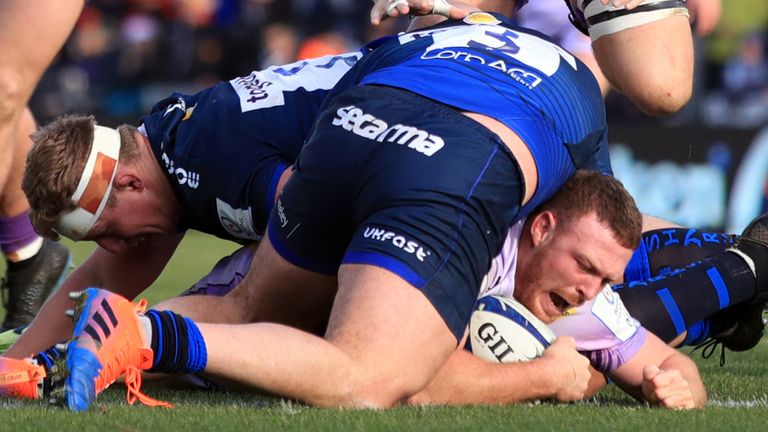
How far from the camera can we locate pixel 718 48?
13141 millimetres

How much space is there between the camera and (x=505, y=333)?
4027 mm

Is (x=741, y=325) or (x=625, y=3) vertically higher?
(x=625, y=3)

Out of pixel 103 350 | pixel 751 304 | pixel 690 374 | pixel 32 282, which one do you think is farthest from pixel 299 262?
pixel 32 282

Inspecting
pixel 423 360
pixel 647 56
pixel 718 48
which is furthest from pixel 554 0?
pixel 718 48

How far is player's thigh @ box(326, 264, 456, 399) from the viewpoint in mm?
3426

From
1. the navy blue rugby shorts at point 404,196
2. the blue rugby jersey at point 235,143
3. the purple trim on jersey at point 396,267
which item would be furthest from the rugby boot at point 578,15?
the purple trim on jersey at point 396,267

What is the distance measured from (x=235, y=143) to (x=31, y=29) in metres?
1.04

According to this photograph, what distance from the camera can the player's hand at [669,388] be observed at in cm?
378

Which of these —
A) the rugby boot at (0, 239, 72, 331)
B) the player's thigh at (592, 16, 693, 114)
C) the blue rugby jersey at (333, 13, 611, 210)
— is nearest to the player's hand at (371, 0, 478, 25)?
the blue rugby jersey at (333, 13, 611, 210)

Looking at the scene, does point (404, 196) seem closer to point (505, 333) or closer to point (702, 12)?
point (505, 333)

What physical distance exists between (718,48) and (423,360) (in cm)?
1035

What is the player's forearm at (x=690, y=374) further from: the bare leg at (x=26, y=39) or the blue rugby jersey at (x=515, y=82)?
the bare leg at (x=26, y=39)

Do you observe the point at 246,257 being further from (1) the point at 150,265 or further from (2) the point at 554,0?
(2) the point at 554,0

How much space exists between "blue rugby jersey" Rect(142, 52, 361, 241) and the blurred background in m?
7.02
